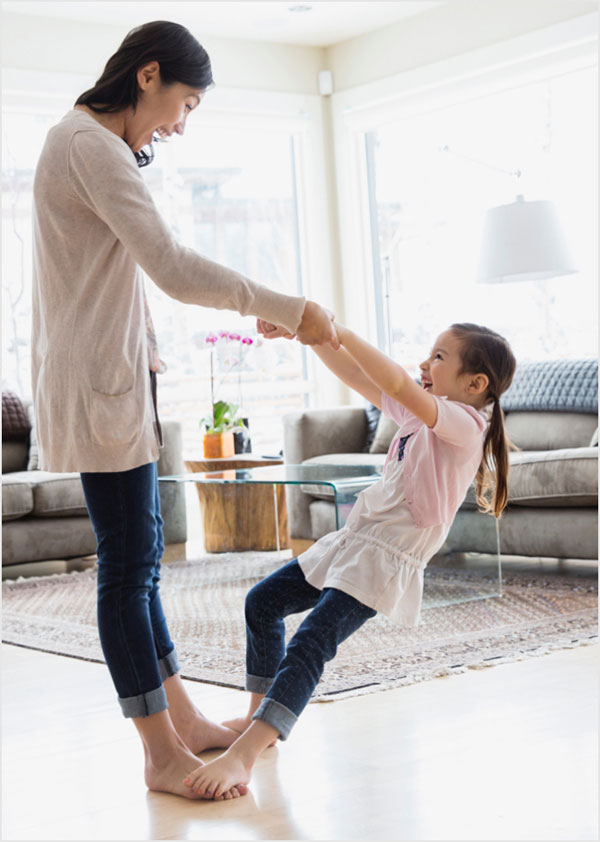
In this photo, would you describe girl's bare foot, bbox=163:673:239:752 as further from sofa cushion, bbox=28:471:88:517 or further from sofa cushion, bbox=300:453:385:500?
sofa cushion, bbox=28:471:88:517

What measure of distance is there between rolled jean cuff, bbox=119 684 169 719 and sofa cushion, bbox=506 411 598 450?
3.09 metres

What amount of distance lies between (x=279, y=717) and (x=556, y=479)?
2.35m

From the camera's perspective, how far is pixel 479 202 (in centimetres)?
630

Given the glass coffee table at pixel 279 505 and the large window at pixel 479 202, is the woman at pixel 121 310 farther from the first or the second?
the large window at pixel 479 202

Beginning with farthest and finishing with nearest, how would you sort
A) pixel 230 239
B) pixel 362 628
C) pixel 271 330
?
pixel 230 239 < pixel 362 628 < pixel 271 330

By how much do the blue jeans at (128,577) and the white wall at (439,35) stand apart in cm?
442

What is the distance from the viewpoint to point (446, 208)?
6.50m

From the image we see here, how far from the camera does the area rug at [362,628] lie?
9.30 ft

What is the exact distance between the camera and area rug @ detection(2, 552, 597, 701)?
2836mm

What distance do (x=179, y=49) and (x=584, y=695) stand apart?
1.55 meters

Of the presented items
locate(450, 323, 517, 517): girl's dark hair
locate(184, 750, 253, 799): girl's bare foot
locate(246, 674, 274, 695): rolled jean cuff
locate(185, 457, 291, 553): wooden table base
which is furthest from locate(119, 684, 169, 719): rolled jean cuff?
locate(185, 457, 291, 553): wooden table base

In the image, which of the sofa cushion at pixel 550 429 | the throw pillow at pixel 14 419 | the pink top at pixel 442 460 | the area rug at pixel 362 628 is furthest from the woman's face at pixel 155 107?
the throw pillow at pixel 14 419

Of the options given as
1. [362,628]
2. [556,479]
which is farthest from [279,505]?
[556,479]

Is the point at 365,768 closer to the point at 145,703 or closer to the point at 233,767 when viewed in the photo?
the point at 233,767
